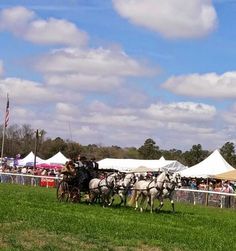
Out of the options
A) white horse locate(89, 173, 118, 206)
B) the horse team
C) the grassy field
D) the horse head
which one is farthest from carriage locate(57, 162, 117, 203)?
the grassy field

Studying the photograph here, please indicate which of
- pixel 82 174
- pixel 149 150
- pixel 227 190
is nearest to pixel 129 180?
pixel 82 174

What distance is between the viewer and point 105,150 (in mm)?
150875

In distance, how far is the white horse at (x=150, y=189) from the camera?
25.0 metres

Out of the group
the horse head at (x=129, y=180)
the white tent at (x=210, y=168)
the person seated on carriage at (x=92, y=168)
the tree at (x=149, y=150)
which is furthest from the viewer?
the tree at (x=149, y=150)

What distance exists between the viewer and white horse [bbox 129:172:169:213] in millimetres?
25047

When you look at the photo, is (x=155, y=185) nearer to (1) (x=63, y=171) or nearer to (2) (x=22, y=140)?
(1) (x=63, y=171)

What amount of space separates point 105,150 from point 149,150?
13577 millimetres

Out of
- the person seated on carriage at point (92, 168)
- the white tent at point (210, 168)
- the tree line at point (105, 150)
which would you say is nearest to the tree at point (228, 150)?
the tree line at point (105, 150)

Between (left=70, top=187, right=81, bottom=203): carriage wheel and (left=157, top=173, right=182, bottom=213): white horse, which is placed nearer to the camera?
(left=157, top=173, right=182, bottom=213): white horse

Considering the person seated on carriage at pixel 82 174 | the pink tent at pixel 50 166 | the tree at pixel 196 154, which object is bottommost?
the person seated on carriage at pixel 82 174

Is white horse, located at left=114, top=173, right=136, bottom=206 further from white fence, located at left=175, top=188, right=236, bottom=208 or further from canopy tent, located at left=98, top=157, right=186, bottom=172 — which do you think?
canopy tent, located at left=98, top=157, right=186, bottom=172

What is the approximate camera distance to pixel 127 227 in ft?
53.5

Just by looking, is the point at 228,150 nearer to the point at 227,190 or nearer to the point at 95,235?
the point at 227,190

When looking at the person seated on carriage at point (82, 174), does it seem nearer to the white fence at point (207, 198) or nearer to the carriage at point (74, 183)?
the carriage at point (74, 183)
